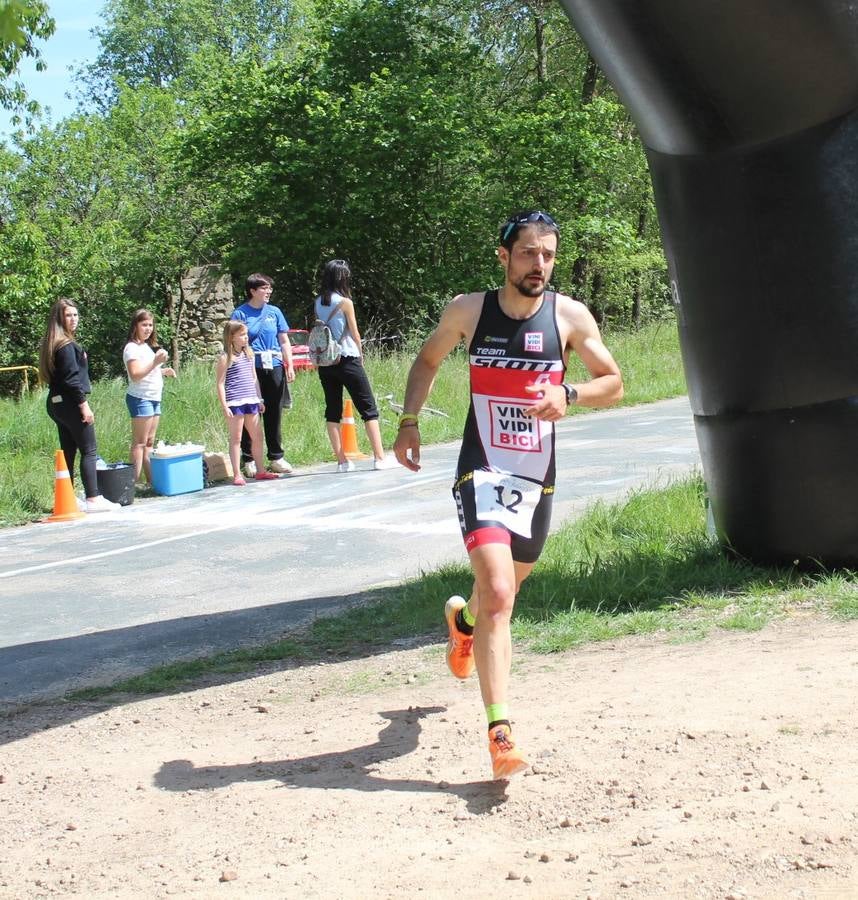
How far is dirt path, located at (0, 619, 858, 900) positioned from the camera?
3.85 m

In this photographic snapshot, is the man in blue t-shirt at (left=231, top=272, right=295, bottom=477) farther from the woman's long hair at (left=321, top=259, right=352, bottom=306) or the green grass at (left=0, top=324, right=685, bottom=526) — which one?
the green grass at (left=0, top=324, right=685, bottom=526)

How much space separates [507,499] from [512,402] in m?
0.39

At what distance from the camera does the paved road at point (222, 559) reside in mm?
7477

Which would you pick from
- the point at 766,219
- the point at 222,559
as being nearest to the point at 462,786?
the point at 766,219

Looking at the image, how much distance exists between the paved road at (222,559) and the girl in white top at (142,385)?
0.79m

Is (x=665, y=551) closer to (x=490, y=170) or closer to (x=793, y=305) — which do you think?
(x=793, y=305)

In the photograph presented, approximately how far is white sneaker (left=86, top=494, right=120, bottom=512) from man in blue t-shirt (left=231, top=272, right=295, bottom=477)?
6.77ft

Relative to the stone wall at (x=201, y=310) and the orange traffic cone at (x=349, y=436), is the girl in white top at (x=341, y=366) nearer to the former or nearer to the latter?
the orange traffic cone at (x=349, y=436)

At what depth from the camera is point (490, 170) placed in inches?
1204

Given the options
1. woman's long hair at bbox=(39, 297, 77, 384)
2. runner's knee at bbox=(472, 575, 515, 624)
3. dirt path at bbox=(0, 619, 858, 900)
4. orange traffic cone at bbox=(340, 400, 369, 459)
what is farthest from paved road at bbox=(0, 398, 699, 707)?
runner's knee at bbox=(472, 575, 515, 624)

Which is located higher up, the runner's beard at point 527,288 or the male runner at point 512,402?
the runner's beard at point 527,288

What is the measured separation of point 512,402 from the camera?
5.06 metres

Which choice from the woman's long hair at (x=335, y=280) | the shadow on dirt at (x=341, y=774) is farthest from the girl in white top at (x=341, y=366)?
the shadow on dirt at (x=341, y=774)

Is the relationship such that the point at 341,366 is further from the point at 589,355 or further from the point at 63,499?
the point at 589,355
